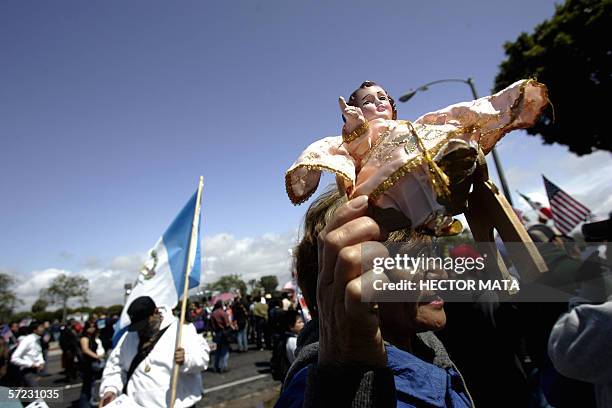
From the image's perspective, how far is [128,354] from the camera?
366cm

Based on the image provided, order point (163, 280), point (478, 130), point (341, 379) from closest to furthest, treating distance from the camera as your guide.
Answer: point (341, 379) < point (478, 130) < point (163, 280)

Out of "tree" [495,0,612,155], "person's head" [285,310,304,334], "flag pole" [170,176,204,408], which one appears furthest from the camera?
"tree" [495,0,612,155]

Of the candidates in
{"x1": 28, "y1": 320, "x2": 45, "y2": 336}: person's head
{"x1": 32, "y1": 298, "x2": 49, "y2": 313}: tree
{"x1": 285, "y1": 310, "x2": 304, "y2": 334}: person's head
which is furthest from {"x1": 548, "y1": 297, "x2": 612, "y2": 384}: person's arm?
{"x1": 32, "y1": 298, "x2": 49, "y2": 313}: tree

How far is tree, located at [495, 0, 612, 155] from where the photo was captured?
9664 millimetres

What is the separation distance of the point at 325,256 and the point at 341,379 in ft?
0.97

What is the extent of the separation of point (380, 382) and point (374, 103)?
0.95 m

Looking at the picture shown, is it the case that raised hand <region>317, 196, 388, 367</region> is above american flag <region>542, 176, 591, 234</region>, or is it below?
below

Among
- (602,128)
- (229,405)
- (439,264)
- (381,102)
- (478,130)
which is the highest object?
(602,128)

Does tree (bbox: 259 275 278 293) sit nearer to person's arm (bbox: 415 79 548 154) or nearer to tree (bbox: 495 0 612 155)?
tree (bbox: 495 0 612 155)

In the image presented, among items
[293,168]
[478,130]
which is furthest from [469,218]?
[293,168]

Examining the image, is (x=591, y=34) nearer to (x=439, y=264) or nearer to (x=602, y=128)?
(x=602, y=128)

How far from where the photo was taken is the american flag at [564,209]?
27.0ft

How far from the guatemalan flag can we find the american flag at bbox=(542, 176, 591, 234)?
8.05m

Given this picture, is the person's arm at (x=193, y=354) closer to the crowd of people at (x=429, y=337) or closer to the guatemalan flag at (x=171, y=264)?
the guatemalan flag at (x=171, y=264)
